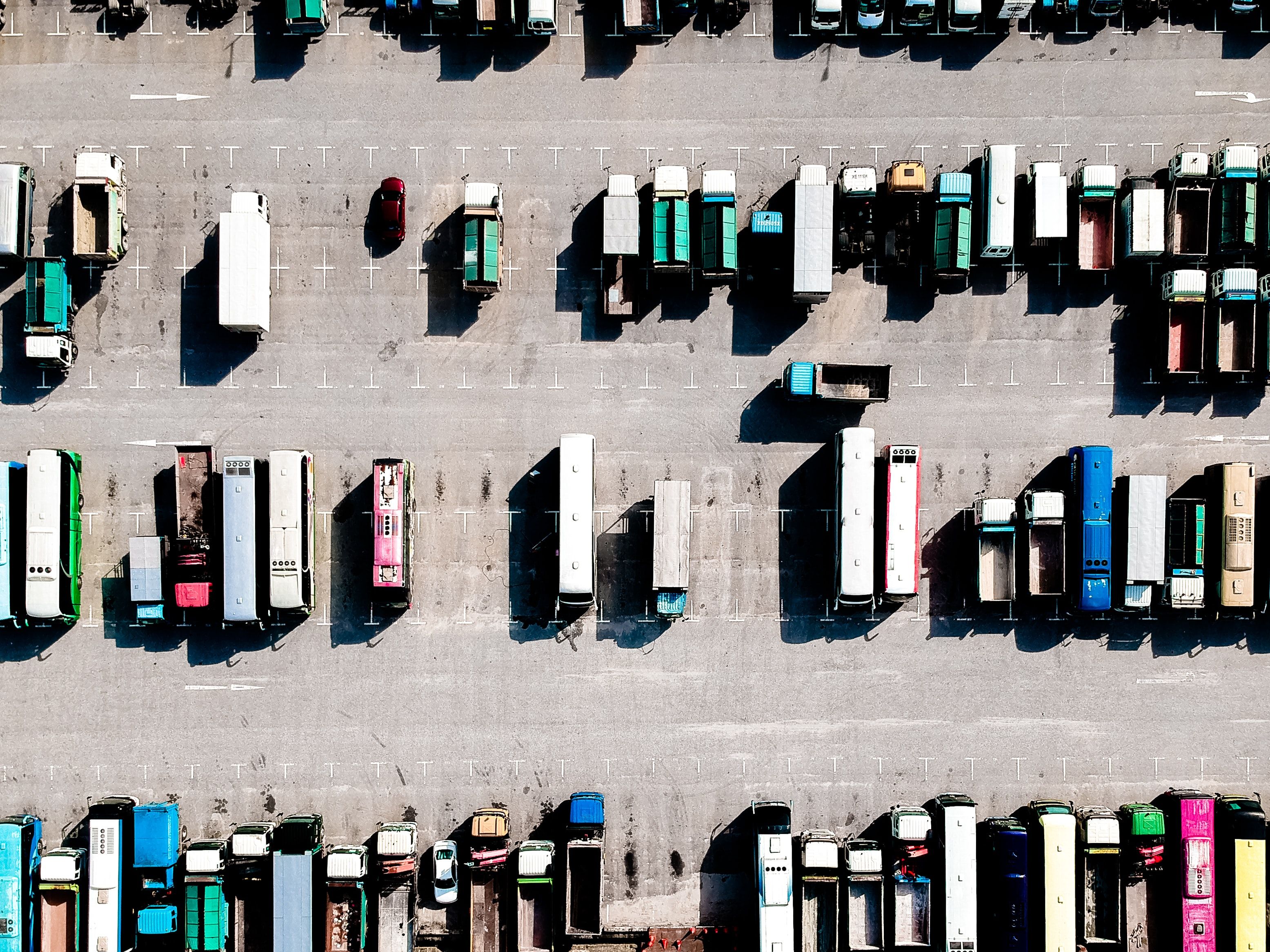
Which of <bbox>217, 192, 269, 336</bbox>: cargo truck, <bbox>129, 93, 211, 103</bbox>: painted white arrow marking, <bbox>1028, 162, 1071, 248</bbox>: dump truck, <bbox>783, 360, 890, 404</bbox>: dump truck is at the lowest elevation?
<bbox>783, 360, 890, 404</bbox>: dump truck

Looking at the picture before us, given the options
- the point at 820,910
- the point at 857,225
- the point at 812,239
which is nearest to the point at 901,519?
the point at 812,239

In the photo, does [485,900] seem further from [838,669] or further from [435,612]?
[838,669]

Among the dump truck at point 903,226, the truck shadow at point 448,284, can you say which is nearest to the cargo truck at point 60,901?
the truck shadow at point 448,284

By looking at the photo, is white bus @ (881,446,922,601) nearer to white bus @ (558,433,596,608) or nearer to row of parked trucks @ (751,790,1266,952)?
row of parked trucks @ (751,790,1266,952)

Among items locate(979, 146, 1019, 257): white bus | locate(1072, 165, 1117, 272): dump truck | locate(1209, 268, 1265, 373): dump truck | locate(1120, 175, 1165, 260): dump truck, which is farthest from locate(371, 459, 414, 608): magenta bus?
locate(1209, 268, 1265, 373): dump truck

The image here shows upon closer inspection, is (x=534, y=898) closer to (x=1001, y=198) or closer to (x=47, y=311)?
(x=47, y=311)

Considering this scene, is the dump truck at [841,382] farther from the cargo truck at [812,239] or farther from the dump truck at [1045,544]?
the dump truck at [1045,544]
